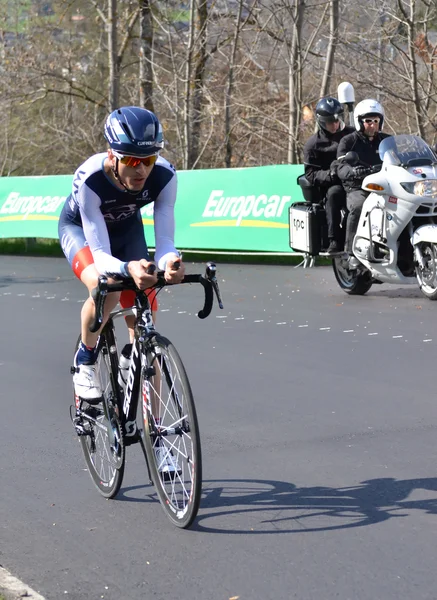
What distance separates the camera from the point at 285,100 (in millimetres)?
29406

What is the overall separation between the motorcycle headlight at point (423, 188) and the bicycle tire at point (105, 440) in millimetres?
7441

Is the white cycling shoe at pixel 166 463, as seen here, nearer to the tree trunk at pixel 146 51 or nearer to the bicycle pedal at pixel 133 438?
the bicycle pedal at pixel 133 438

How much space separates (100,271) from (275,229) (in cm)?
1246

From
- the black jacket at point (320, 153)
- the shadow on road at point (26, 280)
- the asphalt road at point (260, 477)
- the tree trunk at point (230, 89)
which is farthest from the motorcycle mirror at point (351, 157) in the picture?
the tree trunk at point (230, 89)

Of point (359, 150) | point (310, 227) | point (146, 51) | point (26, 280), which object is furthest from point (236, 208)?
point (146, 51)

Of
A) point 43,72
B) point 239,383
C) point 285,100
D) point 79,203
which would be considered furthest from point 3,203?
point 79,203

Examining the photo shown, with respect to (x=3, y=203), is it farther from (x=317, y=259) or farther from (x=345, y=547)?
(x=345, y=547)

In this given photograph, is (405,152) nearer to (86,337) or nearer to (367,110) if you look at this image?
(367,110)

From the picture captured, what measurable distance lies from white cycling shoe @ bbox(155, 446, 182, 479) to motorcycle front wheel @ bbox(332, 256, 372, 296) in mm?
8801

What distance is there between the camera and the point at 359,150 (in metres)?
13.4

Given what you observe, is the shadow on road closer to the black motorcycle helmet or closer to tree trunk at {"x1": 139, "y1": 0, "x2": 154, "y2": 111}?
the black motorcycle helmet

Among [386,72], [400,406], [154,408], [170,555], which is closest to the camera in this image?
[170,555]

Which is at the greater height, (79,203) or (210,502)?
(79,203)

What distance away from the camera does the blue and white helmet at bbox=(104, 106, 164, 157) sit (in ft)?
16.7
